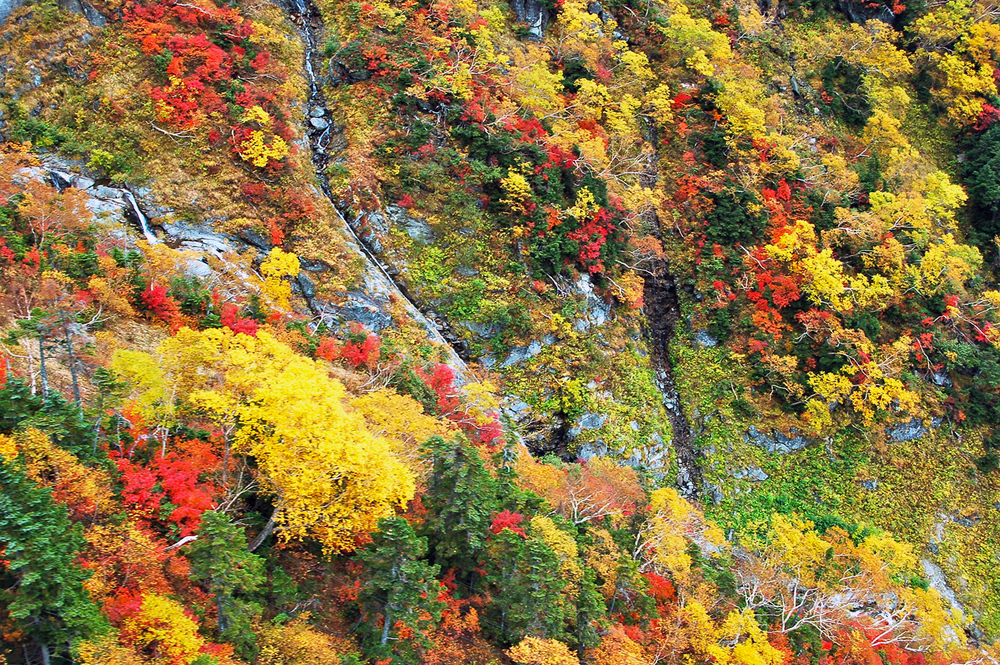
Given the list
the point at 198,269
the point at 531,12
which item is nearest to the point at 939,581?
the point at 198,269

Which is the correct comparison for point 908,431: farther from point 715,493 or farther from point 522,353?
point 522,353

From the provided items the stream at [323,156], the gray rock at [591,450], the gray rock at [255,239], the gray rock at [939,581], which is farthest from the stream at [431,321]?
the gray rock at [939,581]

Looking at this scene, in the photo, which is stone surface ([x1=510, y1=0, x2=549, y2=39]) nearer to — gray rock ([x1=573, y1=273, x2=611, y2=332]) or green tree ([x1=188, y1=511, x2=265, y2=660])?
gray rock ([x1=573, y1=273, x2=611, y2=332])

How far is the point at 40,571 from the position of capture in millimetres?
12930

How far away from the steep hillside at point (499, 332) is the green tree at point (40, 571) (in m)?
0.09

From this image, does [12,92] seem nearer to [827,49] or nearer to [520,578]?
[520,578]

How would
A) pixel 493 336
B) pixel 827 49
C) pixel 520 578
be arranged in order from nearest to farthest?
pixel 520 578
pixel 493 336
pixel 827 49

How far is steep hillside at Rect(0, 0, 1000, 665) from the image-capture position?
17.2 m

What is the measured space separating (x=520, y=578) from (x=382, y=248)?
19.9 metres

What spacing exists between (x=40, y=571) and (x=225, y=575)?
368cm

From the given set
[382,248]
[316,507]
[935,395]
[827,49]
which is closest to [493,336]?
[382,248]

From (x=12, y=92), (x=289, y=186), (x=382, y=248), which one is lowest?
(x=382, y=248)

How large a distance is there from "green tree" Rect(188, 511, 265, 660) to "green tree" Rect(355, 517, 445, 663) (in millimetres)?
3258

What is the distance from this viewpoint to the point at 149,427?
18.4 metres
